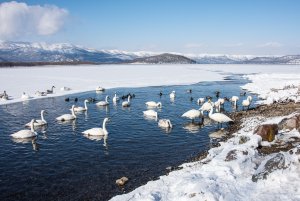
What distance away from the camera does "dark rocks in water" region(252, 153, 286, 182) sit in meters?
12.8

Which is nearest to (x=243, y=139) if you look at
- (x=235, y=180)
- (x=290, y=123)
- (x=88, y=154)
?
(x=290, y=123)

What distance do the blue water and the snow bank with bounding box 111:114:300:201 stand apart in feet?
5.56

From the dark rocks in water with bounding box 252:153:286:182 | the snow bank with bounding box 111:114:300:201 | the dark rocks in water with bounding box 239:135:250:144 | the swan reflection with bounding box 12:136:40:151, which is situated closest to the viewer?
the snow bank with bounding box 111:114:300:201

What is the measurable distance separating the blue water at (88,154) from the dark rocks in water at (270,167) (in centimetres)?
474

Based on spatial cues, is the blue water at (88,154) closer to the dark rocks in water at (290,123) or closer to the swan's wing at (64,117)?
the swan's wing at (64,117)

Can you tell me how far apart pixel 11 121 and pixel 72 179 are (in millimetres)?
13639

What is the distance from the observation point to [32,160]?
1827 cm

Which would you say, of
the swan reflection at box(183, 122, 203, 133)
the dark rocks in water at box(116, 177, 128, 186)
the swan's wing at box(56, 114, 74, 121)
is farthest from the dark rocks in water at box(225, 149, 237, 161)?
the swan's wing at box(56, 114, 74, 121)

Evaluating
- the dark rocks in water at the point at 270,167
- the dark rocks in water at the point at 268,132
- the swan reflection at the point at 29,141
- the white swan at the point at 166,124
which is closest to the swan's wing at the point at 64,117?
the swan reflection at the point at 29,141

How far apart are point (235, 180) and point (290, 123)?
783 cm

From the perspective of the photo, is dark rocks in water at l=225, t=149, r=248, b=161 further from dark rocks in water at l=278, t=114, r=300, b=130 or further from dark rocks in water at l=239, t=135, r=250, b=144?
dark rocks in water at l=278, t=114, r=300, b=130

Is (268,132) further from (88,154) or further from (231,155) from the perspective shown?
(88,154)

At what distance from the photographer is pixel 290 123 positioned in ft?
63.3

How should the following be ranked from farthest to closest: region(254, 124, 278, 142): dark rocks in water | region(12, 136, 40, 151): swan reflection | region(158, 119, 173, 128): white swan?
region(158, 119, 173, 128): white swan
region(12, 136, 40, 151): swan reflection
region(254, 124, 278, 142): dark rocks in water
